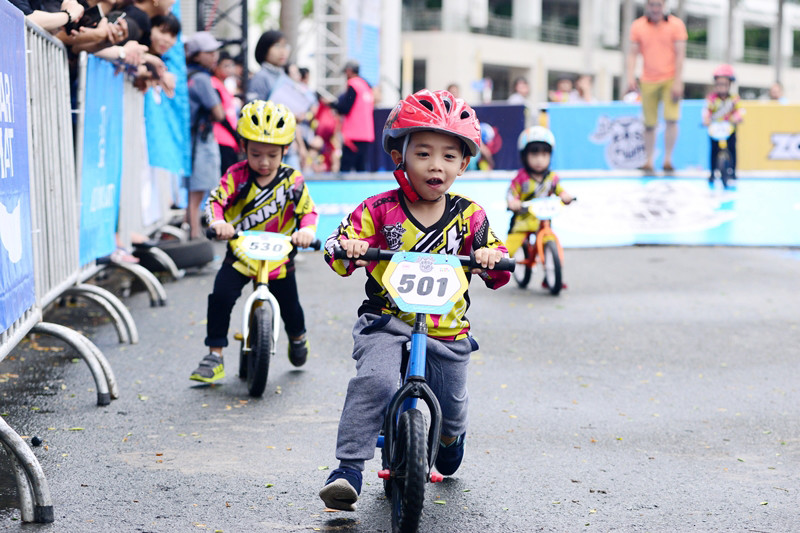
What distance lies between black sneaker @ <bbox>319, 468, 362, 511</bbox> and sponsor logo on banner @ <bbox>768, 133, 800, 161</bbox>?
700 inches

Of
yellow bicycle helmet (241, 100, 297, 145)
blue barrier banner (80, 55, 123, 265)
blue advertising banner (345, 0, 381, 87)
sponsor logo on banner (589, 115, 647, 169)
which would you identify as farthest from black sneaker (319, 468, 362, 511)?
blue advertising banner (345, 0, 381, 87)

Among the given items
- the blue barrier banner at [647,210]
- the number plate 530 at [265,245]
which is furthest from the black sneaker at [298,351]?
the blue barrier banner at [647,210]

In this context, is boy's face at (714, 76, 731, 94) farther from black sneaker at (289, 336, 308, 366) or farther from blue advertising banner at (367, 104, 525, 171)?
black sneaker at (289, 336, 308, 366)

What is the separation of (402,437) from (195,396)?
2743mm

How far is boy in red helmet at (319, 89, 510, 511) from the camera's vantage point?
4.17 metres

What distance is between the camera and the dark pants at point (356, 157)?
1803cm

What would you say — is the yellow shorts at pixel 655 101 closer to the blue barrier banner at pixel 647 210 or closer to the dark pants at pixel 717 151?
the dark pants at pixel 717 151

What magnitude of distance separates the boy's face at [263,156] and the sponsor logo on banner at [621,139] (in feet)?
46.7

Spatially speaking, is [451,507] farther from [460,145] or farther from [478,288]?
[478,288]

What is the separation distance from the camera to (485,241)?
4.45 m

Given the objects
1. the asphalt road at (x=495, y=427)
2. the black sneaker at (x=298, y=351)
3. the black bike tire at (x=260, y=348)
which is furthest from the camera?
the black sneaker at (x=298, y=351)

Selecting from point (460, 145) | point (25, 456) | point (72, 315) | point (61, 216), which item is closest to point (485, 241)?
Answer: point (460, 145)

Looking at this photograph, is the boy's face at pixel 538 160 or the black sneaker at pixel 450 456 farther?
the boy's face at pixel 538 160

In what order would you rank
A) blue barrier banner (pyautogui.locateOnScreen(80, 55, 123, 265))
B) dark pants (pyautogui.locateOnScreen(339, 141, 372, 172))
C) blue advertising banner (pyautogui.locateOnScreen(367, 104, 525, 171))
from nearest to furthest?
blue barrier banner (pyautogui.locateOnScreen(80, 55, 123, 265)) → dark pants (pyautogui.locateOnScreen(339, 141, 372, 172)) → blue advertising banner (pyautogui.locateOnScreen(367, 104, 525, 171))
